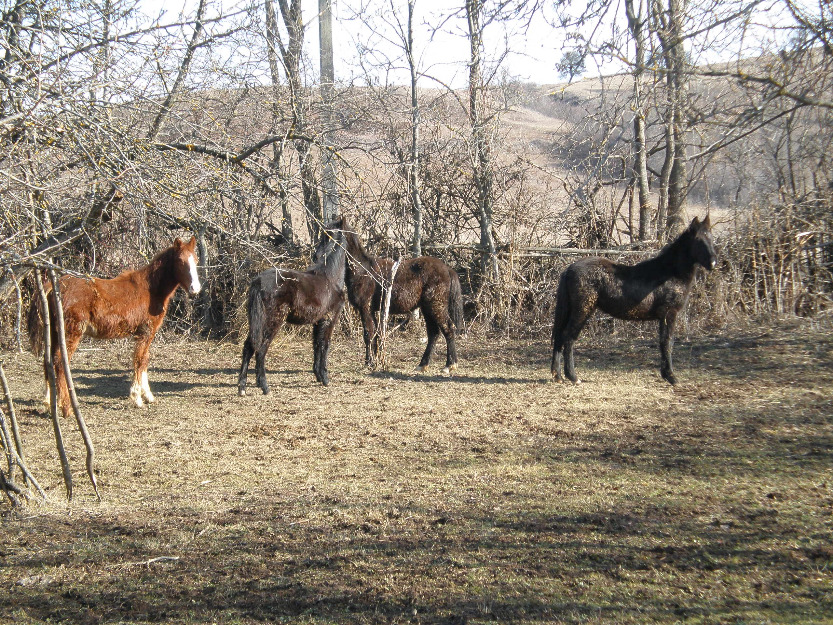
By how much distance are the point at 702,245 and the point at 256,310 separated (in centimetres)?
581

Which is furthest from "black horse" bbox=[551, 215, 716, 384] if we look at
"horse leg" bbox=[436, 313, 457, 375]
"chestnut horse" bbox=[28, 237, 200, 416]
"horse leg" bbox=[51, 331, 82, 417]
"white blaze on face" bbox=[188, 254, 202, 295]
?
"horse leg" bbox=[51, 331, 82, 417]

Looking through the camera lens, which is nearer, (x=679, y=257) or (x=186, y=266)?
(x=186, y=266)

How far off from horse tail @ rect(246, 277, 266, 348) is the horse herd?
0.04 ft

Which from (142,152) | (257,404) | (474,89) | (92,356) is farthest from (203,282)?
(142,152)

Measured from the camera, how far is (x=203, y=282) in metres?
13.7

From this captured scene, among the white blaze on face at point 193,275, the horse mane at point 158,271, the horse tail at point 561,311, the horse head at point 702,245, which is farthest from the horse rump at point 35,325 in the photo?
the horse head at point 702,245

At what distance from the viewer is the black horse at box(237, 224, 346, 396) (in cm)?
952

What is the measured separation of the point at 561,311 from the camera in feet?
32.1

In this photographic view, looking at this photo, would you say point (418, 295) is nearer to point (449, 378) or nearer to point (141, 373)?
point (449, 378)

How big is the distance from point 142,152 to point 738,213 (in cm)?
1087

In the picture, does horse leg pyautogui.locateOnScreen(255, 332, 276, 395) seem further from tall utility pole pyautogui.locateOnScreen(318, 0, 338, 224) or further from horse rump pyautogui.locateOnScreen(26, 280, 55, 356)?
tall utility pole pyautogui.locateOnScreen(318, 0, 338, 224)

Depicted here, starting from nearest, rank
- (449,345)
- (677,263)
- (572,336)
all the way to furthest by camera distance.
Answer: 1. (677,263)
2. (572,336)
3. (449,345)

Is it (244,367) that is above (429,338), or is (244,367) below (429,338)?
below

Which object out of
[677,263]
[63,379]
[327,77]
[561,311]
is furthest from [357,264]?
[327,77]
